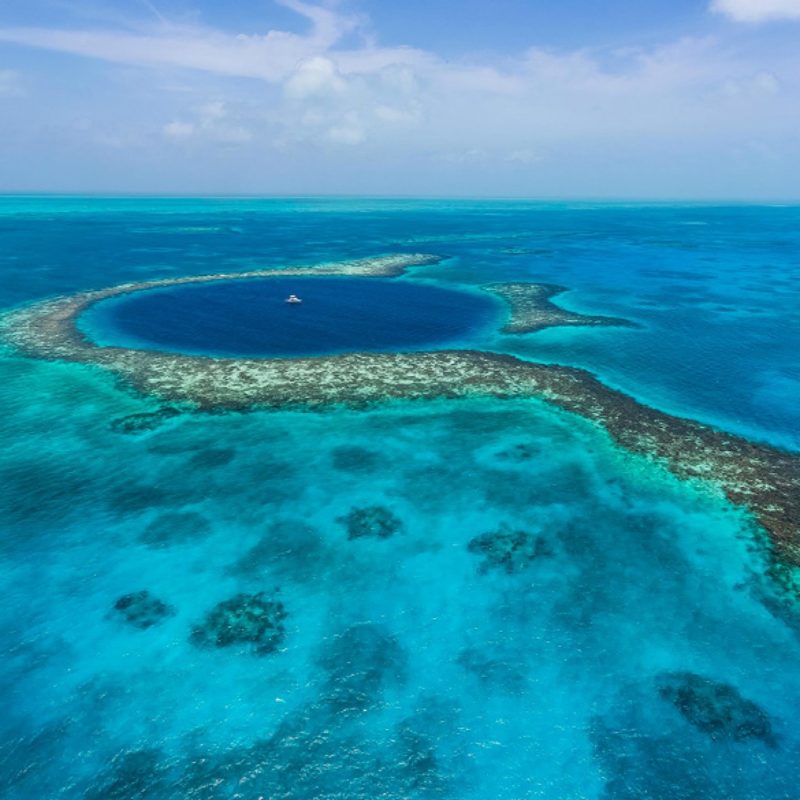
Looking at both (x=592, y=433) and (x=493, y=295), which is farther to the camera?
(x=493, y=295)

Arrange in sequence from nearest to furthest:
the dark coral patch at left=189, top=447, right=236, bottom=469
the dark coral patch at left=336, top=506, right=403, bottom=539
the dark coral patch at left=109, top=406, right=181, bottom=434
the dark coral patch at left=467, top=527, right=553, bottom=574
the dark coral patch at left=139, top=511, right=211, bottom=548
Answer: the dark coral patch at left=467, top=527, right=553, bottom=574, the dark coral patch at left=139, top=511, right=211, bottom=548, the dark coral patch at left=336, top=506, right=403, bottom=539, the dark coral patch at left=189, top=447, right=236, bottom=469, the dark coral patch at left=109, top=406, right=181, bottom=434

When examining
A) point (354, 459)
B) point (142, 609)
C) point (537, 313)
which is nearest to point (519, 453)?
point (354, 459)

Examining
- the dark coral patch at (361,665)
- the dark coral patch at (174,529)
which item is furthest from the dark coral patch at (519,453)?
the dark coral patch at (174,529)

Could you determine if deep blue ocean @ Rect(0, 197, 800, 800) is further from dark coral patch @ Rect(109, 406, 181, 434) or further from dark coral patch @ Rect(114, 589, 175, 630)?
dark coral patch @ Rect(109, 406, 181, 434)

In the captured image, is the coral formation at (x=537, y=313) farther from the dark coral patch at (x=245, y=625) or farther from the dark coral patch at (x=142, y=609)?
the dark coral patch at (x=142, y=609)

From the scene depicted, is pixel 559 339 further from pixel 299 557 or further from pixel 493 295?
pixel 299 557

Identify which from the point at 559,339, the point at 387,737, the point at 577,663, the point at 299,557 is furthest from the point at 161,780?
the point at 559,339

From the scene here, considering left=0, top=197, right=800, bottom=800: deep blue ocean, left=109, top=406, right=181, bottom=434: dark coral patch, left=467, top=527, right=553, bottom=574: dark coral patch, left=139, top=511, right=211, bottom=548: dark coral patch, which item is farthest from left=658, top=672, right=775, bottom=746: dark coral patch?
left=109, top=406, right=181, bottom=434: dark coral patch
